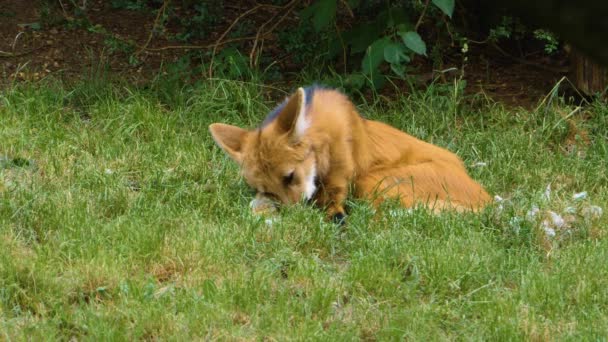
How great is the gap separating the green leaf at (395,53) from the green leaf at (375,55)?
5cm

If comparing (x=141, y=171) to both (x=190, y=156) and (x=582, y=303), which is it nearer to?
(x=190, y=156)

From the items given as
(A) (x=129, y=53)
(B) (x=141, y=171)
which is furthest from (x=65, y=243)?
(A) (x=129, y=53)

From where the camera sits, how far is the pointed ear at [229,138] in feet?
16.7

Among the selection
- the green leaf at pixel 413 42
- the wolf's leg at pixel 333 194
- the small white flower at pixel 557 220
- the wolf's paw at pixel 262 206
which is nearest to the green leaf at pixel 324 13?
the green leaf at pixel 413 42

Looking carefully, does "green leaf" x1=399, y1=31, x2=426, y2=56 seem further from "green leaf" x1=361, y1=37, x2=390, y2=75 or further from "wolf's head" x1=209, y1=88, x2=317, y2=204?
"wolf's head" x1=209, y1=88, x2=317, y2=204

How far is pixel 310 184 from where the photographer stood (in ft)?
15.6

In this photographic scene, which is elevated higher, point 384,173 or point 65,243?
point 65,243

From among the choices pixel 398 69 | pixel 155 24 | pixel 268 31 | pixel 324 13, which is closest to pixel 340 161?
pixel 398 69

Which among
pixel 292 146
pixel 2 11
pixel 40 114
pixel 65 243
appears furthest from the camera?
pixel 2 11

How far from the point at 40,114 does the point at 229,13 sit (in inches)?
104

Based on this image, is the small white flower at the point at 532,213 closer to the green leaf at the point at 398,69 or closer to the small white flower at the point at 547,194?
the small white flower at the point at 547,194

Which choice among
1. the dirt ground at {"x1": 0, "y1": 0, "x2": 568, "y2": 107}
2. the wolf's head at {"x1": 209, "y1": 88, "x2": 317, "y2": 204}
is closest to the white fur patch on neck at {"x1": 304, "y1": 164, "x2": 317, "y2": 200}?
the wolf's head at {"x1": 209, "y1": 88, "x2": 317, "y2": 204}

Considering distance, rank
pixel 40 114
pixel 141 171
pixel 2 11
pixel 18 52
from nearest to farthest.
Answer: pixel 141 171 → pixel 40 114 → pixel 18 52 → pixel 2 11

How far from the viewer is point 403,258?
3.88 metres
